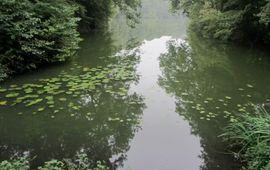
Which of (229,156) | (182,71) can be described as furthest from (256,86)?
(229,156)

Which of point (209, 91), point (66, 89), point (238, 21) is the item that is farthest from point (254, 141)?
point (238, 21)

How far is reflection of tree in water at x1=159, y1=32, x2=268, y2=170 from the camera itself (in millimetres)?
6548

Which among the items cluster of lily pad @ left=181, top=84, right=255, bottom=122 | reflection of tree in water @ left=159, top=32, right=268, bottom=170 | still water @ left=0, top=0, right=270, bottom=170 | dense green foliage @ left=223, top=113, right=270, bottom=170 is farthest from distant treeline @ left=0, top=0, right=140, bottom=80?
dense green foliage @ left=223, top=113, right=270, bottom=170

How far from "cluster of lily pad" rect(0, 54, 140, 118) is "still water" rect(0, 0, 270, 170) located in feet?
0.08

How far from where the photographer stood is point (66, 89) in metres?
9.18

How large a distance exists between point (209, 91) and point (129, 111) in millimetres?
3021

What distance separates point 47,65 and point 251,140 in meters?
8.21

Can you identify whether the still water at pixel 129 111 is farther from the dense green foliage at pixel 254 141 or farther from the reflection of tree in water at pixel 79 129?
the dense green foliage at pixel 254 141

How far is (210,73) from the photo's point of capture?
12680 millimetres

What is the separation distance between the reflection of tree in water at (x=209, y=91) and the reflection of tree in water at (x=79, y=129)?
4.69ft

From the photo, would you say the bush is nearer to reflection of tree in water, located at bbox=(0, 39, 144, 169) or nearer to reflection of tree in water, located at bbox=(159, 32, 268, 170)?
reflection of tree in water, located at bbox=(0, 39, 144, 169)

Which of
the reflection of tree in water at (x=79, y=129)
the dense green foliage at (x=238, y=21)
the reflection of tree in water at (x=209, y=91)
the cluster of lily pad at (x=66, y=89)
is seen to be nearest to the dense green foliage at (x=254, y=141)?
the reflection of tree in water at (x=209, y=91)

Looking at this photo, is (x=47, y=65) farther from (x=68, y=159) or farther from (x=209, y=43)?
(x=209, y=43)

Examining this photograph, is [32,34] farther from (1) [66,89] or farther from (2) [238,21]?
(2) [238,21]
